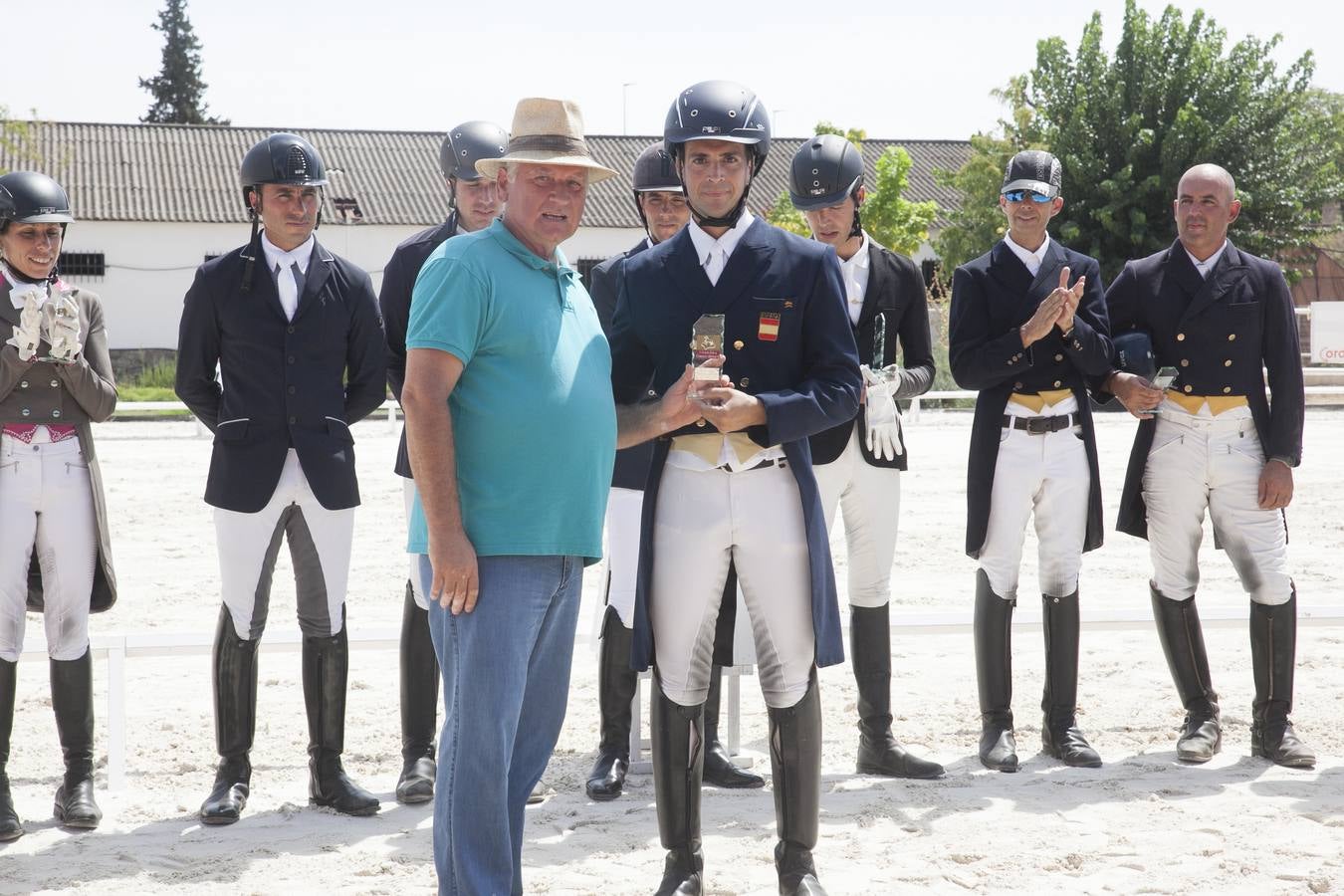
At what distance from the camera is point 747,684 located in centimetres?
649

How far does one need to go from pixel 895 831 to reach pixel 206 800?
225cm

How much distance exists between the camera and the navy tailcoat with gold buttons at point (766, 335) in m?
3.66

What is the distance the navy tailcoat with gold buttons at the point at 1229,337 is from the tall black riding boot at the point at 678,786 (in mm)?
2506

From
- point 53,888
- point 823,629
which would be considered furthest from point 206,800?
point 823,629

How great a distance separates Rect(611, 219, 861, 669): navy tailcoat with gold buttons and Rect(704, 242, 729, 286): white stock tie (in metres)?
0.02

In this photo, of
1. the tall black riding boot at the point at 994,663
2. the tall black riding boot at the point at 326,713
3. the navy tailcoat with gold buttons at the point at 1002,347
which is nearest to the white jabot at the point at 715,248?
the navy tailcoat with gold buttons at the point at 1002,347

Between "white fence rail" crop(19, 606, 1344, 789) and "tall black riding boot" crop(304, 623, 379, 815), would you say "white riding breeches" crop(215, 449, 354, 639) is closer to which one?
"tall black riding boot" crop(304, 623, 379, 815)

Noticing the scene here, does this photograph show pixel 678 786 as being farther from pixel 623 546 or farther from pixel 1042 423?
pixel 1042 423

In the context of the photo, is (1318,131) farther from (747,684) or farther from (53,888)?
(53,888)

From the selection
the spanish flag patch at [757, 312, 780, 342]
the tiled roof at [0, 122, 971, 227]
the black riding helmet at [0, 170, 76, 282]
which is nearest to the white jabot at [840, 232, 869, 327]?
the spanish flag patch at [757, 312, 780, 342]

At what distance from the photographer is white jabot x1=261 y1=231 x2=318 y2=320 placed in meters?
4.68

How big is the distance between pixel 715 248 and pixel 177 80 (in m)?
58.1

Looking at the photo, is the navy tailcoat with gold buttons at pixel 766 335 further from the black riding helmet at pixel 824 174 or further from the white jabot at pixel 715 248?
the black riding helmet at pixel 824 174

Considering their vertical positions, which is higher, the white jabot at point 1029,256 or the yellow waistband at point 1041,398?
the white jabot at point 1029,256
